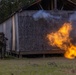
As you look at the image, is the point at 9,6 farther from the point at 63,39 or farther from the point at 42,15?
the point at 63,39

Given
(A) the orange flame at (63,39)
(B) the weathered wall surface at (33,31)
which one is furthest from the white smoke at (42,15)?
(A) the orange flame at (63,39)

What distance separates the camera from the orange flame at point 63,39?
1056 inches

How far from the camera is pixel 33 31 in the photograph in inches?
1059

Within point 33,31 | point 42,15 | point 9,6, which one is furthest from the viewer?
point 9,6

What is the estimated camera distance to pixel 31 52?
26.8 metres

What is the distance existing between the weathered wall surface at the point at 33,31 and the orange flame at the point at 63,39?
1.12 ft

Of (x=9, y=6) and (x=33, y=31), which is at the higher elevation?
(x=9, y=6)

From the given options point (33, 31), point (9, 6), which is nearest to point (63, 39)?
point (33, 31)

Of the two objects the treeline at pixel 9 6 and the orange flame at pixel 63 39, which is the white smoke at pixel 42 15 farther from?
the treeline at pixel 9 6

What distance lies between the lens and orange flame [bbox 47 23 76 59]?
2683cm

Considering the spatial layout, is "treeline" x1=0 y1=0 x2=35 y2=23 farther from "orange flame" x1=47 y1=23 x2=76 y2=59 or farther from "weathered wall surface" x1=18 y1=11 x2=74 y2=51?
"orange flame" x1=47 y1=23 x2=76 y2=59

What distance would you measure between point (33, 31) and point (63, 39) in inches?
91.1
